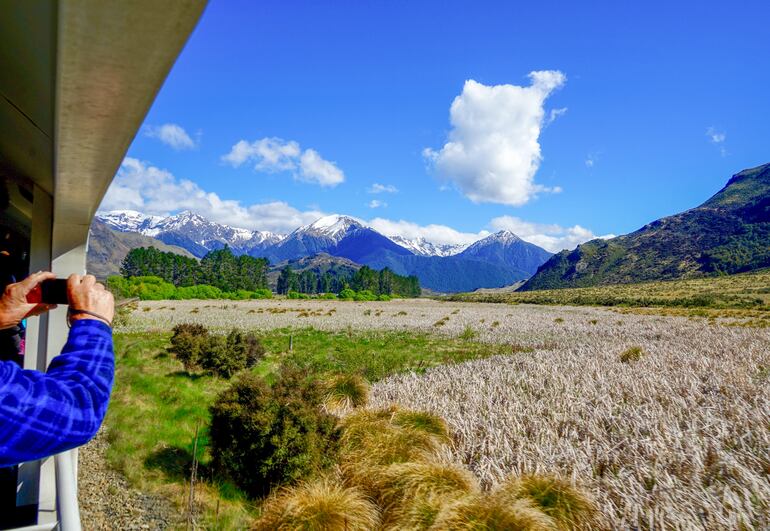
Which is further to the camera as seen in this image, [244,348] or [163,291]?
[163,291]

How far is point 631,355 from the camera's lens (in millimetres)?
12867

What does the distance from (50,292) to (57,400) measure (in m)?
0.63

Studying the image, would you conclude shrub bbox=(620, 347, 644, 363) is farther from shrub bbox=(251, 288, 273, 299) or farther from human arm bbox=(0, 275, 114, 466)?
shrub bbox=(251, 288, 273, 299)

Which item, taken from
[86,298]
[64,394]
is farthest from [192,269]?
[64,394]

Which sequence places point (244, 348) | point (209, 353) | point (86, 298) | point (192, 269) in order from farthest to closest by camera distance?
1. point (192, 269)
2. point (244, 348)
3. point (209, 353)
4. point (86, 298)

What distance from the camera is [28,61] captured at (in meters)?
2.10

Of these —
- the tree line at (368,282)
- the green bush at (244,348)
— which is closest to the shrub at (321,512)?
the green bush at (244,348)

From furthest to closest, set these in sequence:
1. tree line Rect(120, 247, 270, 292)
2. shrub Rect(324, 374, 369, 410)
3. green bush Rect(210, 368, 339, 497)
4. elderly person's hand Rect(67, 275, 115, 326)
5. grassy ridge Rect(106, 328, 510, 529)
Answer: tree line Rect(120, 247, 270, 292), shrub Rect(324, 374, 369, 410), grassy ridge Rect(106, 328, 510, 529), green bush Rect(210, 368, 339, 497), elderly person's hand Rect(67, 275, 115, 326)

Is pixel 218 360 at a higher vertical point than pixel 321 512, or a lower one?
higher

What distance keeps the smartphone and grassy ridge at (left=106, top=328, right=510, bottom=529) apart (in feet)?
14.3

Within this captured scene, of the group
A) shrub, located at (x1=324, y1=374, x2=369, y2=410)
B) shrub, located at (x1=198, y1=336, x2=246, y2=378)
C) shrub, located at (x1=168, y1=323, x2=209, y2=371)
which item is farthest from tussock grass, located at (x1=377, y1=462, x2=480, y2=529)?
shrub, located at (x1=168, y1=323, x2=209, y2=371)

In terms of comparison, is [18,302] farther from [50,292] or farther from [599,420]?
[599,420]

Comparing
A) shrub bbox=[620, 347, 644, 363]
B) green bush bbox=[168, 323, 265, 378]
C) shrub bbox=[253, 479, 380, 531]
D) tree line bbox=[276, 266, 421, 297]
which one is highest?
tree line bbox=[276, 266, 421, 297]

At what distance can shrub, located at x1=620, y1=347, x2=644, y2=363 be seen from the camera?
41.0 ft
